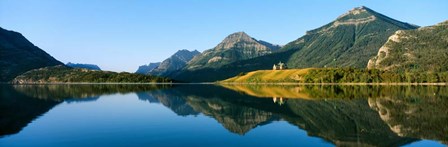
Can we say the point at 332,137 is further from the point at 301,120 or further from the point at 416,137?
the point at 301,120

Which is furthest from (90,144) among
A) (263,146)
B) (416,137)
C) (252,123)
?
(416,137)

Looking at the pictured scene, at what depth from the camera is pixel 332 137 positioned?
4550 centimetres

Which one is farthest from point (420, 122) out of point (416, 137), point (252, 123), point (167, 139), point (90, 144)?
point (90, 144)

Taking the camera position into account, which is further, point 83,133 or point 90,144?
point 83,133

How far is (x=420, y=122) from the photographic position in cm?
5741

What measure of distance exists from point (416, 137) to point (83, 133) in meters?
41.0

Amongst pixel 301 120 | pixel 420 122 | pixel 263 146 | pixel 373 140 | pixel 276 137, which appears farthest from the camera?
pixel 301 120

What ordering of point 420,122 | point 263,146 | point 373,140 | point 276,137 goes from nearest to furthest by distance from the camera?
point 263,146, point 373,140, point 276,137, point 420,122

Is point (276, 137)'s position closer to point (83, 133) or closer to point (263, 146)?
point (263, 146)

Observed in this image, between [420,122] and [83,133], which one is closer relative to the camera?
[83,133]

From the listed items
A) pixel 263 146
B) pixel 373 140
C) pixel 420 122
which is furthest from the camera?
pixel 420 122

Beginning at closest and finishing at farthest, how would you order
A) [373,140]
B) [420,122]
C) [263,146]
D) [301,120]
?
1. [263,146]
2. [373,140]
3. [420,122]
4. [301,120]

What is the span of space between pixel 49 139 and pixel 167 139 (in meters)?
13.5

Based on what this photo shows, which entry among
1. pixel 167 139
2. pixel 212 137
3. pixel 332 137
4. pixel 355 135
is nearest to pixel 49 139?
pixel 167 139
